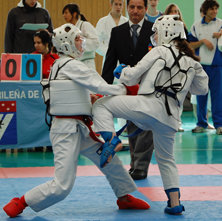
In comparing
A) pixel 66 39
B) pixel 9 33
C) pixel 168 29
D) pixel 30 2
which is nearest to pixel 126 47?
pixel 168 29

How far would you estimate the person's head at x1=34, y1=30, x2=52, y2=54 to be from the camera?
6832 millimetres

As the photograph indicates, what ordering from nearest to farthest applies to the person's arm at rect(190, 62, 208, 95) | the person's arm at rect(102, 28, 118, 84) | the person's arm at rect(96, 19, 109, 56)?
the person's arm at rect(190, 62, 208, 95) → the person's arm at rect(102, 28, 118, 84) → the person's arm at rect(96, 19, 109, 56)

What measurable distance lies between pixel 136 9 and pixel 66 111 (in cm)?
193

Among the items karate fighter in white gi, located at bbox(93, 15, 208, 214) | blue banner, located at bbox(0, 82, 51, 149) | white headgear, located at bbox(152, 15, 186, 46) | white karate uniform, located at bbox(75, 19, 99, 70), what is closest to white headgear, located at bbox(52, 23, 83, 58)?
karate fighter in white gi, located at bbox(93, 15, 208, 214)

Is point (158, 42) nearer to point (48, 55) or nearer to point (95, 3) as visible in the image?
point (48, 55)

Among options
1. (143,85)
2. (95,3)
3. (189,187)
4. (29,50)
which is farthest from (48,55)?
(95,3)

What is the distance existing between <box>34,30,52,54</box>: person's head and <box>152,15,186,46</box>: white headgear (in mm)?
3148

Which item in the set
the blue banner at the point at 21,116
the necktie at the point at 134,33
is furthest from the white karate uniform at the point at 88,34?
the necktie at the point at 134,33

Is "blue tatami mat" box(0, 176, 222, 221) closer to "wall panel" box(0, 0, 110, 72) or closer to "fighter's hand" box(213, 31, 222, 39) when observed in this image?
"fighter's hand" box(213, 31, 222, 39)

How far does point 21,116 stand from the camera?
6738mm

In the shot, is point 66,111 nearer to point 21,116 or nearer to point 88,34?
point 21,116

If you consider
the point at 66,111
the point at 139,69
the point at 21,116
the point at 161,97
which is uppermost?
the point at 139,69

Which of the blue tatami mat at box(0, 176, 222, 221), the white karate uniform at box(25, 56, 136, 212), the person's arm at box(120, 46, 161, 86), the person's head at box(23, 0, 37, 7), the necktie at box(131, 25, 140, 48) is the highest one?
the person's head at box(23, 0, 37, 7)

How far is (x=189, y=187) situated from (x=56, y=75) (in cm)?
195
